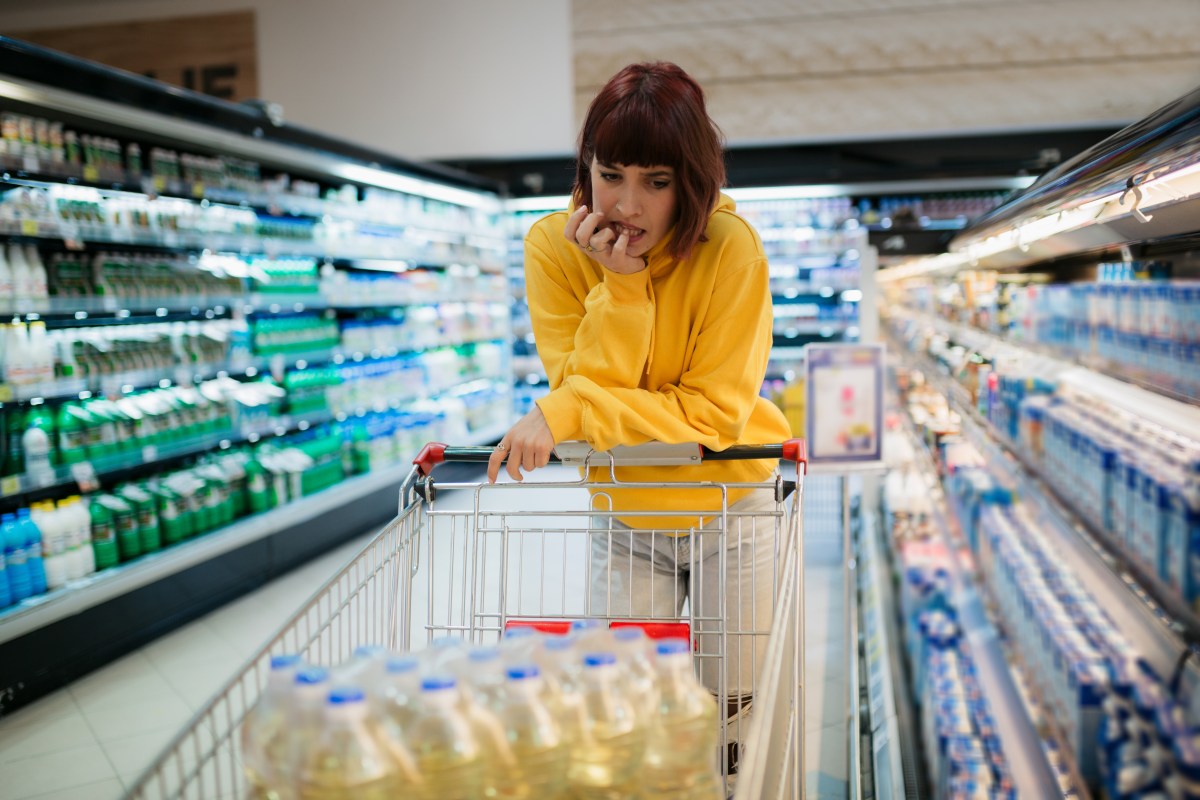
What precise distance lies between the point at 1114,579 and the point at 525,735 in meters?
1.01

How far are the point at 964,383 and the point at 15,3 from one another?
30.2 ft

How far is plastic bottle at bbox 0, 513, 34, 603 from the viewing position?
143 inches

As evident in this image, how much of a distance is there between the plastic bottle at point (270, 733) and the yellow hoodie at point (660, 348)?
634 mm

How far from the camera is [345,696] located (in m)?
0.96

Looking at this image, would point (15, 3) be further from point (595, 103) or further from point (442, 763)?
point (442, 763)

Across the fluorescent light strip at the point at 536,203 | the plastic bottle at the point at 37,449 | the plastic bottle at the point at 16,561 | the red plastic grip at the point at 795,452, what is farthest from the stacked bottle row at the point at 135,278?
the fluorescent light strip at the point at 536,203

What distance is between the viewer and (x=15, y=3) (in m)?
9.05

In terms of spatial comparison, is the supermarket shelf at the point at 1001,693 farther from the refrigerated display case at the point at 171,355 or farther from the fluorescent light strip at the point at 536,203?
the fluorescent light strip at the point at 536,203

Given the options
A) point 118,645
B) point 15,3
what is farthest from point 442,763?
point 15,3

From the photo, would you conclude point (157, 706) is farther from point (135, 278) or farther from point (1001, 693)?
point (1001, 693)

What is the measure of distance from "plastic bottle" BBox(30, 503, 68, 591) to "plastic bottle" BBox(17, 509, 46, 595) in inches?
1.0

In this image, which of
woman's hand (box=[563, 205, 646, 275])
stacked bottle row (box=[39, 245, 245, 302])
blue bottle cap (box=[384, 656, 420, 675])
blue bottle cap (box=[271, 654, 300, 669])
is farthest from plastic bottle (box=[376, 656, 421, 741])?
stacked bottle row (box=[39, 245, 245, 302])

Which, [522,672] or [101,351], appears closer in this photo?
[522,672]

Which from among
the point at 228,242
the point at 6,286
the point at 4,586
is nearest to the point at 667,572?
the point at 4,586
